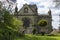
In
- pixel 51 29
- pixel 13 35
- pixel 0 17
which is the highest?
pixel 0 17

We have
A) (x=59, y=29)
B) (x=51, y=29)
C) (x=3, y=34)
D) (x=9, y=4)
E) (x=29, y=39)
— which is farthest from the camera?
(x=51, y=29)

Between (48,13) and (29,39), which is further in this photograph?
(48,13)

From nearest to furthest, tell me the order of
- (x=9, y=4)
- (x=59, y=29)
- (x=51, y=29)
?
1. (x=9, y=4)
2. (x=59, y=29)
3. (x=51, y=29)

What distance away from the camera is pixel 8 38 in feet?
28.8

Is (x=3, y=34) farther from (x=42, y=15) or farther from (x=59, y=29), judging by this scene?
(x=42, y=15)

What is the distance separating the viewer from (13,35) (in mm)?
9508

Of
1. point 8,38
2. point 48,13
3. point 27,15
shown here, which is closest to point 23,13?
point 27,15

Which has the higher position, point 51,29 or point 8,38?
point 8,38

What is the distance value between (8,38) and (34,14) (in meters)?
11.5

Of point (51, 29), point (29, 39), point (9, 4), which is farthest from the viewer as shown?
point (51, 29)

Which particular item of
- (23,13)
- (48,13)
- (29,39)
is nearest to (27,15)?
(23,13)

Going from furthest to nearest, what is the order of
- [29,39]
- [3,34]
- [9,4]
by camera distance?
[29,39] < [9,4] < [3,34]

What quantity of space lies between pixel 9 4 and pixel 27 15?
→ 1083cm

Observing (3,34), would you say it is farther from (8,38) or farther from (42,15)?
(42,15)
